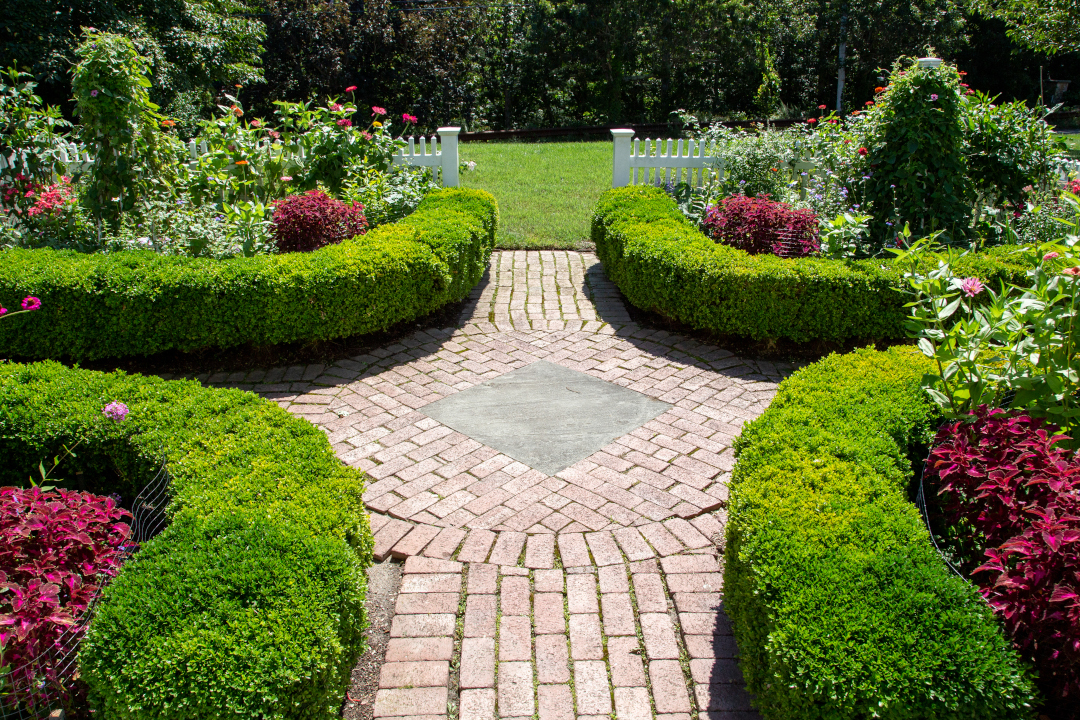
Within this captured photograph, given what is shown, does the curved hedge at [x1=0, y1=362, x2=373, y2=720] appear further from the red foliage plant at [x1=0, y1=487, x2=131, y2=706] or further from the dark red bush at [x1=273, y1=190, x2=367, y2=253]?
the dark red bush at [x1=273, y1=190, x2=367, y2=253]

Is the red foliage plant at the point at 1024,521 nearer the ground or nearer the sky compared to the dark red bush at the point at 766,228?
nearer the ground

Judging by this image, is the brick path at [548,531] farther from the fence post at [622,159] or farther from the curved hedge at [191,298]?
the fence post at [622,159]

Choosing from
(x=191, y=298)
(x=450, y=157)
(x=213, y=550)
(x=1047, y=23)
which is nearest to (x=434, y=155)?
(x=450, y=157)

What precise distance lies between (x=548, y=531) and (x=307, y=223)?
403 centimetres

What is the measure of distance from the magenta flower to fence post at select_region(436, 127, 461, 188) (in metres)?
6.19

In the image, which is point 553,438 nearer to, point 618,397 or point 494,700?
point 618,397

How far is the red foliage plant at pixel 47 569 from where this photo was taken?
99.7 inches

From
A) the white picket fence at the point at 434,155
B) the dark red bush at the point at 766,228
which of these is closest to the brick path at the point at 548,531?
the dark red bush at the point at 766,228

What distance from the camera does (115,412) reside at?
369 cm

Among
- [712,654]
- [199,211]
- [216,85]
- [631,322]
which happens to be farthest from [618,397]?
[216,85]

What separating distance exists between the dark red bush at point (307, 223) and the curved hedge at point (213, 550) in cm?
282

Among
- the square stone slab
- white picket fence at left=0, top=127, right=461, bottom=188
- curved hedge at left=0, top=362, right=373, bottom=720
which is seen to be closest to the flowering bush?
the square stone slab

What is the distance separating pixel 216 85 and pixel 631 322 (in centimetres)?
1428

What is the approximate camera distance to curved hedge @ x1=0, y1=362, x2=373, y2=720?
235 centimetres
